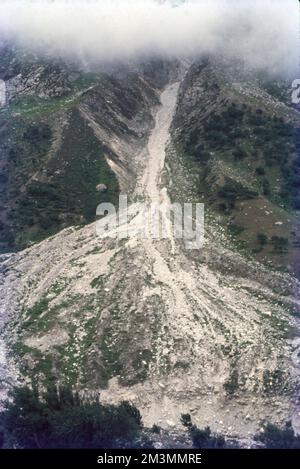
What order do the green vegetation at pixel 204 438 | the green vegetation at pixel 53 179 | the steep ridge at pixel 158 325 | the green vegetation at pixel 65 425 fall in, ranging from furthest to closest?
1. the green vegetation at pixel 53 179
2. the steep ridge at pixel 158 325
3. the green vegetation at pixel 204 438
4. the green vegetation at pixel 65 425

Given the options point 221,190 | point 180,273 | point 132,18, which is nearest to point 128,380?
point 180,273

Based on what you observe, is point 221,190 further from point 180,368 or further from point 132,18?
point 132,18

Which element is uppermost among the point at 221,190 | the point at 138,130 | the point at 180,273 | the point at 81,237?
the point at 138,130

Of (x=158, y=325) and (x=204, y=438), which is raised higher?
(x=158, y=325)

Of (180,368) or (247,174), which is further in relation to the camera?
(247,174)

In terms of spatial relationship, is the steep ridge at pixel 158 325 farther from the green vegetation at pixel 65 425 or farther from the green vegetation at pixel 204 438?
the green vegetation at pixel 65 425
